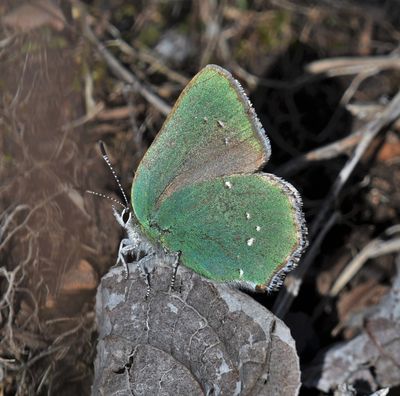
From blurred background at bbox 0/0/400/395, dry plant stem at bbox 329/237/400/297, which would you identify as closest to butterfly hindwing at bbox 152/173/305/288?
blurred background at bbox 0/0/400/395

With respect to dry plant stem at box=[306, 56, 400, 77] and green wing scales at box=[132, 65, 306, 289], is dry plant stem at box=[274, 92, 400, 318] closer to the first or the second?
dry plant stem at box=[306, 56, 400, 77]

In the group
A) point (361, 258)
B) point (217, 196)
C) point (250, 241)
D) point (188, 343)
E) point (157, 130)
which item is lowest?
point (361, 258)

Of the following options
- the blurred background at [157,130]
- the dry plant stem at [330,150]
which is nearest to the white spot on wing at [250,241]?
the blurred background at [157,130]

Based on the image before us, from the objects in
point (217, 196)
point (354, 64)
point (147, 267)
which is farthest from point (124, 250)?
point (354, 64)

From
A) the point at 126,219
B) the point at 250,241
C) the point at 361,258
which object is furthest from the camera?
the point at 361,258

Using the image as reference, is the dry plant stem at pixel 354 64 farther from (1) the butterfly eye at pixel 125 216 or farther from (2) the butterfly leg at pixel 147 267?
(2) the butterfly leg at pixel 147 267

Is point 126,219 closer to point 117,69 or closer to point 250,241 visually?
point 250,241
